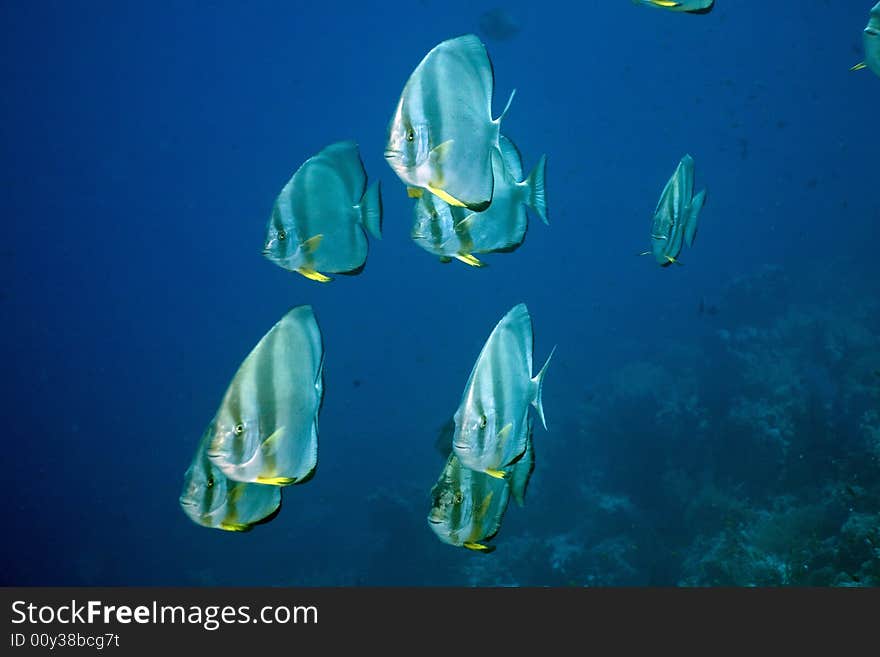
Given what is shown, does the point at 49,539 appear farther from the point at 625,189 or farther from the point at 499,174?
the point at 625,189

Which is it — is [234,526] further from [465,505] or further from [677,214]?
[677,214]

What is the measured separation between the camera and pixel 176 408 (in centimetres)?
5425

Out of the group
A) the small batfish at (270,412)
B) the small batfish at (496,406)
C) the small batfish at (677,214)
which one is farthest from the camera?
the small batfish at (677,214)

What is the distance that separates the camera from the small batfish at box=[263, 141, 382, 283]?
2592mm

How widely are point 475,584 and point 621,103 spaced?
113 metres

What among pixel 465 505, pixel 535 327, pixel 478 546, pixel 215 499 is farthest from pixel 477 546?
pixel 535 327

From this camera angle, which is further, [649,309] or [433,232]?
[649,309]

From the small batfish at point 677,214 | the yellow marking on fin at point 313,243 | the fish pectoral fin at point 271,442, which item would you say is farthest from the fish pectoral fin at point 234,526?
the small batfish at point 677,214

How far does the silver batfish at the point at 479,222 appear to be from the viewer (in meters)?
2.38

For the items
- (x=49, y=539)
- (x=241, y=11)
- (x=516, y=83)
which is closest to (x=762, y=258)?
(x=49, y=539)

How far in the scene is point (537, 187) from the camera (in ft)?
8.43

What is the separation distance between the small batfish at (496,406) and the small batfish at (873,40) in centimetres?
259

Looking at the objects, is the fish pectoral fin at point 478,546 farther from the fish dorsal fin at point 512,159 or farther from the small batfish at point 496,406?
the fish dorsal fin at point 512,159

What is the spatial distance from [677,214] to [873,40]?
1.28 m
